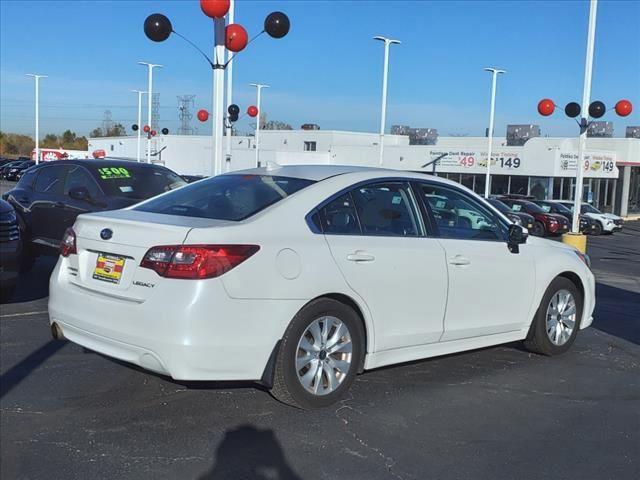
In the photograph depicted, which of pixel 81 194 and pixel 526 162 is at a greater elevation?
pixel 526 162

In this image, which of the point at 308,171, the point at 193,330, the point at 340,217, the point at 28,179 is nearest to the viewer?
the point at 193,330

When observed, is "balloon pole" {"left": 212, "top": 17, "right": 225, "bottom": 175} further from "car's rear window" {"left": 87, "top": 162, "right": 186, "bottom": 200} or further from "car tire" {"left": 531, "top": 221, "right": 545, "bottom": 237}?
"car tire" {"left": 531, "top": 221, "right": 545, "bottom": 237}

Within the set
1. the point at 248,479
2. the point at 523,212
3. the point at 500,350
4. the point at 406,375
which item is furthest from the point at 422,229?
the point at 523,212

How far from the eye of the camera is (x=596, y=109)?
17.8m

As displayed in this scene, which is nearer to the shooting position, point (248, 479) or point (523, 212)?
point (248, 479)

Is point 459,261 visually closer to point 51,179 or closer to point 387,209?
point 387,209

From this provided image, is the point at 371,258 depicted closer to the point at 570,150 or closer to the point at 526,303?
the point at 526,303

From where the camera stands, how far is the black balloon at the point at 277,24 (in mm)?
10906

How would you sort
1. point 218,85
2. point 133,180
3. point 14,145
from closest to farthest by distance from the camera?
1. point 133,180
2. point 218,85
3. point 14,145

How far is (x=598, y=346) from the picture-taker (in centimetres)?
684

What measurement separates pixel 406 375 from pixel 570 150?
120ft

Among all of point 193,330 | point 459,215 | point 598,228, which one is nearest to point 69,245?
point 193,330

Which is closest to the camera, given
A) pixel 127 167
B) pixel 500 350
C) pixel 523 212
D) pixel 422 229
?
pixel 422 229

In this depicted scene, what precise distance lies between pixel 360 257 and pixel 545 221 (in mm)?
22851
